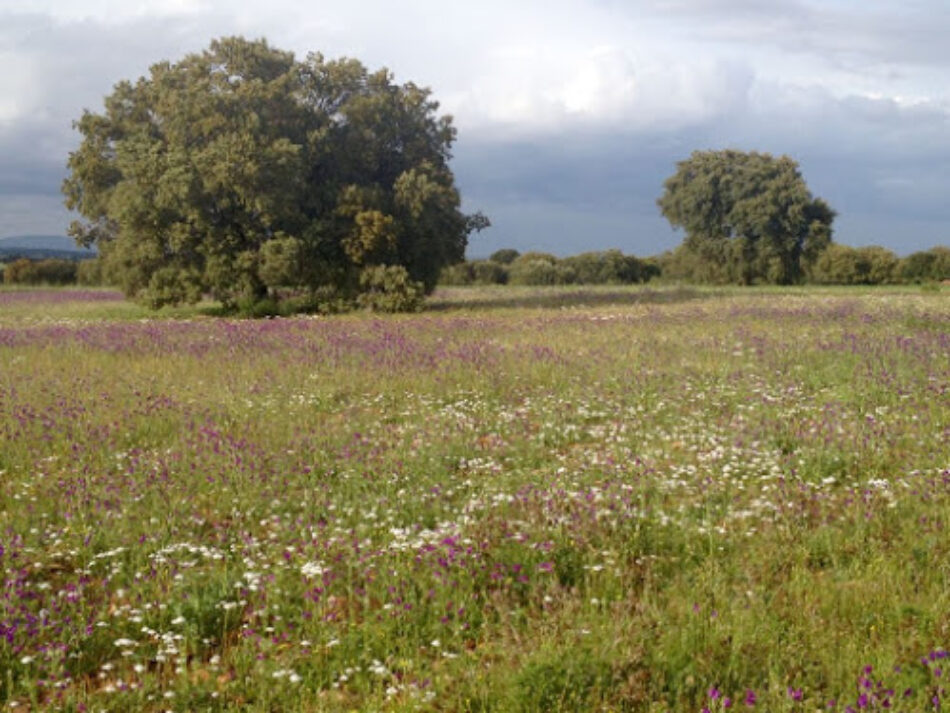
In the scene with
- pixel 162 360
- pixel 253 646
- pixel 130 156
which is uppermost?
pixel 130 156

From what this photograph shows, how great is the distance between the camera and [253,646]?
17.0 feet

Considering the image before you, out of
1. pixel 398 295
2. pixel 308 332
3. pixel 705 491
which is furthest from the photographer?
pixel 398 295

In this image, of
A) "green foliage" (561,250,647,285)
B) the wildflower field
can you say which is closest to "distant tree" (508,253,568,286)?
"green foliage" (561,250,647,285)

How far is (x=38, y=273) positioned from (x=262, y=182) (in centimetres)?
4747

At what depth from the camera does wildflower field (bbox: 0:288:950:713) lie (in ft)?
15.4

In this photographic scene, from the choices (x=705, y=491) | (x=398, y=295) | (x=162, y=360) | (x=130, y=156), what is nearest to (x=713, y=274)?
(x=398, y=295)

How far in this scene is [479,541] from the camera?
6.34m

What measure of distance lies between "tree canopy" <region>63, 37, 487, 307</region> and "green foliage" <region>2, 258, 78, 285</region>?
36.8 m

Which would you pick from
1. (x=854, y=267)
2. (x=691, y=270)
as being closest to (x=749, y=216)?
(x=691, y=270)

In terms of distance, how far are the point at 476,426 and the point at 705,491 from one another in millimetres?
3784

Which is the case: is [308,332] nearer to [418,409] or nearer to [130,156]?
[418,409]

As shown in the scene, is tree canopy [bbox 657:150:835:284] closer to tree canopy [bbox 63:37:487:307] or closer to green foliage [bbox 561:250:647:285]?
green foliage [bbox 561:250:647:285]

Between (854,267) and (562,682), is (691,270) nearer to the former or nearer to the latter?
(854,267)

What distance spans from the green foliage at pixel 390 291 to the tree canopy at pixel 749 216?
4475 cm
